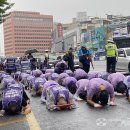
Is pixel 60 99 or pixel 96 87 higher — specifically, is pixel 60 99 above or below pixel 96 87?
below

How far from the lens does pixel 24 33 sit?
137m

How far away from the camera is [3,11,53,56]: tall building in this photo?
132975 millimetres

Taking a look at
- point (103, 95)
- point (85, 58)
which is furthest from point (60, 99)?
point (85, 58)

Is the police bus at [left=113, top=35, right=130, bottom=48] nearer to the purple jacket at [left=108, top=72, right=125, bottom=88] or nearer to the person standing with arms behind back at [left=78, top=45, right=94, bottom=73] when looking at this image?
the person standing with arms behind back at [left=78, top=45, right=94, bottom=73]

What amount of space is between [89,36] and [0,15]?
86140 mm

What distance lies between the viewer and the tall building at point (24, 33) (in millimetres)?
132975

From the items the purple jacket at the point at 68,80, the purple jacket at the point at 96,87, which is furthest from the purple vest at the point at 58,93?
the purple jacket at the point at 68,80

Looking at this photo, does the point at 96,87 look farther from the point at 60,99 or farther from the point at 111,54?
the point at 111,54

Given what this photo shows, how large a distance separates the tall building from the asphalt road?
390ft

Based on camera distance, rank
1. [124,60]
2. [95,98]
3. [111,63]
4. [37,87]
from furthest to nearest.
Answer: [124,60] < [111,63] < [37,87] < [95,98]

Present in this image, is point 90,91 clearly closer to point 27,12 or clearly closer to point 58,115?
point 58,115

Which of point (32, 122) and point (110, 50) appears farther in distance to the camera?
point (110, 50)

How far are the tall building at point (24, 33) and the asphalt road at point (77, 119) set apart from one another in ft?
390

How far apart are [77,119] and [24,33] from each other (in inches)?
5083
